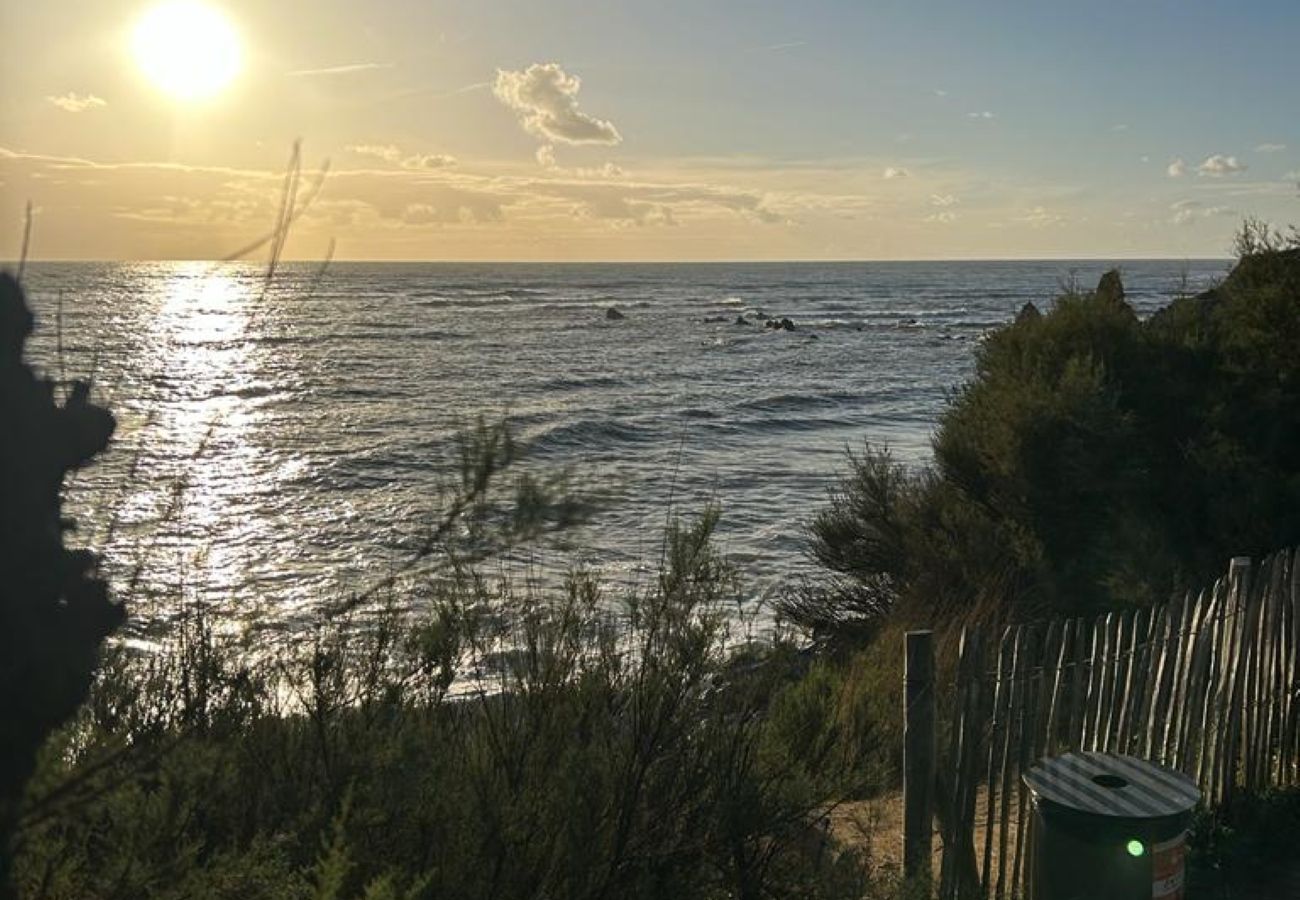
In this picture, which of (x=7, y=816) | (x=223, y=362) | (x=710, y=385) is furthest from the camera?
(x=223, y=362)

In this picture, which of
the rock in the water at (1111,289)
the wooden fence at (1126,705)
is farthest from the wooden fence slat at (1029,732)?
the rock in the water at (1111,289)

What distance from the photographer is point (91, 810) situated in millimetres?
2809

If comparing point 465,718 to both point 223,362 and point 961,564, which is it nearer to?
point 961,564

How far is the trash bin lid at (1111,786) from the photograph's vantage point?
174 inches

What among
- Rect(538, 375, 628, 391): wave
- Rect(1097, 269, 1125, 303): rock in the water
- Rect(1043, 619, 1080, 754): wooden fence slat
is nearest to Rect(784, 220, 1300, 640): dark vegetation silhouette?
Rect(1097, 269, 1125, 303): rock in the water

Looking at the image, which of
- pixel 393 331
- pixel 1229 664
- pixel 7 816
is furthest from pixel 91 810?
pixel 393 331

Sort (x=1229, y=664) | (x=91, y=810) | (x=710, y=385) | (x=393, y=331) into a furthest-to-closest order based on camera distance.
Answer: (x=393, y=331) < (x=710, y=385) < (x=1229, y=664) < (x=91, y=810)

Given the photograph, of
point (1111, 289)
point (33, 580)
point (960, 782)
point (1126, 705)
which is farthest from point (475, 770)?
point (1111, 289)

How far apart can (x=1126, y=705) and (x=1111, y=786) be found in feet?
4.17

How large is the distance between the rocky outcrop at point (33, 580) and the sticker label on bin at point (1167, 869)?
150 inches

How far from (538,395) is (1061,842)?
103 feet

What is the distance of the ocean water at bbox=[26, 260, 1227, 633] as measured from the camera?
355 inches

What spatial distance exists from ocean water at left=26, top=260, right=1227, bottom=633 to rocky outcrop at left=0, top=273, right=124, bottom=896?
0.36ft

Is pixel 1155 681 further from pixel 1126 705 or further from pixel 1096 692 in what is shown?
pixel 1096 692
